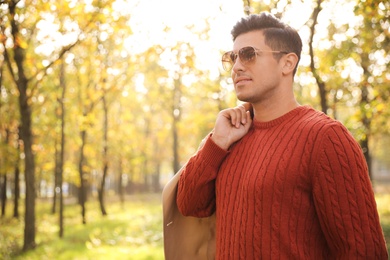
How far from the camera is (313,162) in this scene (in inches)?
78.1

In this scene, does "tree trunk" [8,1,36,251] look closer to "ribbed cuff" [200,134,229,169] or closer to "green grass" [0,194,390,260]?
"green grass" [0,194,390,260]

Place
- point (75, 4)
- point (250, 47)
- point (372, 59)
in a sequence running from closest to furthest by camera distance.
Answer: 1. point (250, 47)
2. point (75, 4)
3. point (372, 59)

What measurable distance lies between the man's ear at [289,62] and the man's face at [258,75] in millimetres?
40

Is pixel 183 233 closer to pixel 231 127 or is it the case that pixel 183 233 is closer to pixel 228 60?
pixel 231 127

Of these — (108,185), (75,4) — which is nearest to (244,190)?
(75,4)

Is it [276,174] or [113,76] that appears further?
[113,76]

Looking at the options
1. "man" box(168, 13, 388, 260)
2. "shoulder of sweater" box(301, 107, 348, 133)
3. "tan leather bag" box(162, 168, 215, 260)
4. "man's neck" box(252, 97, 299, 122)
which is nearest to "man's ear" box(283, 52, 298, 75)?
"man" box(168, 13, 388, 260)

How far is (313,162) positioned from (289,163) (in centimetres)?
12

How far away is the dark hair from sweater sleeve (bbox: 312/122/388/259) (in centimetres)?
69

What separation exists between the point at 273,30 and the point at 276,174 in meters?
0.87

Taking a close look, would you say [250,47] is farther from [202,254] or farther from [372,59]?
[372,59]

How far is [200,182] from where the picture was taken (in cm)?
245

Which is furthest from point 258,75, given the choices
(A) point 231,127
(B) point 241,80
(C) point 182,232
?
(C) point 182,232

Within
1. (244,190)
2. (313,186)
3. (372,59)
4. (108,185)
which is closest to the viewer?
(313,186)
